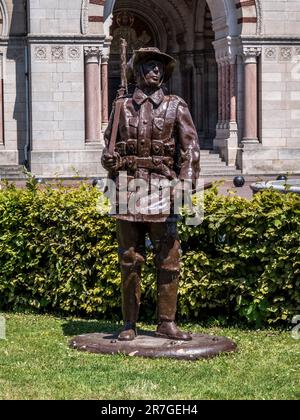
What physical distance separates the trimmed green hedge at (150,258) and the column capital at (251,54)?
15207mm

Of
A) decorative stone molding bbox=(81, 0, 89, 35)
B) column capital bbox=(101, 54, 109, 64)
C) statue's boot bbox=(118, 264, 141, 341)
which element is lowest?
statue's boot bbox=(118, 264, 141, 341)

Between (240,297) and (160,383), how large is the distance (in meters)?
2.32

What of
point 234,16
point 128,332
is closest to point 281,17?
point 234,16

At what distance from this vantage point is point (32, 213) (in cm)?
1072

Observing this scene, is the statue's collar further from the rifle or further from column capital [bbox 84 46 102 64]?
column capital [bbox 84 46 102 64]

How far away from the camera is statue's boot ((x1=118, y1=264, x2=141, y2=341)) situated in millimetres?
9000

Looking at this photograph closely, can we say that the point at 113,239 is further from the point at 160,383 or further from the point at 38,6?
the point at 38,6

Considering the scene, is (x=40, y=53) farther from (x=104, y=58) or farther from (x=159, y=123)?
(x=159, y=123)

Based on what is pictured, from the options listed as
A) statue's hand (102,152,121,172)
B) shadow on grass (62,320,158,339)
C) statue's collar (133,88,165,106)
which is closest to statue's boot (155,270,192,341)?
shadow on grass (62,320,158,339)

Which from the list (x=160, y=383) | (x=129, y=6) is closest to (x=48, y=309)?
(x=160, y=383)

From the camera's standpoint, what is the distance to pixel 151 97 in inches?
354

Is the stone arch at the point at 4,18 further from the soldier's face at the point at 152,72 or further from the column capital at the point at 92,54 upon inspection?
the soldier's face at the point at 152,72

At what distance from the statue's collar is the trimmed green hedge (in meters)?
1.50

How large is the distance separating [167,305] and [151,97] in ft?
5.51
